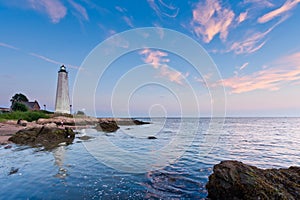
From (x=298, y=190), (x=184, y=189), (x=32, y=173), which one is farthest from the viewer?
(x=32, y=173)

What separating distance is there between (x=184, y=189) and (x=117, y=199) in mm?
2916

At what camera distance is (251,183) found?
5.70 meters

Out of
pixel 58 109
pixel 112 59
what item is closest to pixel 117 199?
pixel 112 59

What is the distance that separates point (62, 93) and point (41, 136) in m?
45.9

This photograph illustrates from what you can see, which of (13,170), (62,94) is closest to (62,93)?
(62,94)

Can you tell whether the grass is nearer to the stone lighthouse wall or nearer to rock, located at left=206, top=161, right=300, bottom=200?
the stone lighthouse wall

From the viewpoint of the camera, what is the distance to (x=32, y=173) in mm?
9164

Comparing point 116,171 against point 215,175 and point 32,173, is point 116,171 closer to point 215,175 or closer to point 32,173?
point 32,173

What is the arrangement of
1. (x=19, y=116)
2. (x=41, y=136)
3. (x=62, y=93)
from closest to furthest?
(x=41, y=136), (x=19, y=116), (x=62, y=93)

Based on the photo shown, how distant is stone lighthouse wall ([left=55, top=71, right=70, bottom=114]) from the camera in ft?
203

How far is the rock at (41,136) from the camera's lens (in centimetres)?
1873

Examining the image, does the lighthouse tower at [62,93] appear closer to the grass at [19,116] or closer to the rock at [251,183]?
the grass at [19,116]

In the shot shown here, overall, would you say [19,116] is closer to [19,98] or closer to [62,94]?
[62,94]

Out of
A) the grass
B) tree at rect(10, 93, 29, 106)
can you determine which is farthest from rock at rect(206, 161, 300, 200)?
tree at rect(10, 93, 29, 106)
